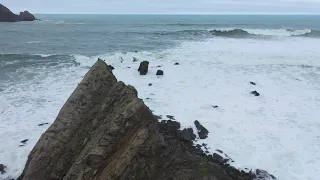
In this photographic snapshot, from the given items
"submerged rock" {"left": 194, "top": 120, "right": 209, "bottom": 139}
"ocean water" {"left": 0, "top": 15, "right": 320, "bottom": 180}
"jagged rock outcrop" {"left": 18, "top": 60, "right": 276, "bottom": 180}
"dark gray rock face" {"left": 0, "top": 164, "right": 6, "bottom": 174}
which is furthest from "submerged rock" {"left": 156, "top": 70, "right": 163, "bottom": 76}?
"dark gray rock face" {"left": 0, "top": 164, "right": 6, "bottom": 174}

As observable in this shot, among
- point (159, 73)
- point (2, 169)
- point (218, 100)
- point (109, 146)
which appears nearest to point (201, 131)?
point (218, 100)

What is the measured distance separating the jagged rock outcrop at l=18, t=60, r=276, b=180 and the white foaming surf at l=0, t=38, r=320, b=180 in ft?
6.89

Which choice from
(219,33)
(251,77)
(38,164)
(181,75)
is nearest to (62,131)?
(38,164)

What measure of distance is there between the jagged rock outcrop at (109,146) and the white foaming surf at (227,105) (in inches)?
82.7

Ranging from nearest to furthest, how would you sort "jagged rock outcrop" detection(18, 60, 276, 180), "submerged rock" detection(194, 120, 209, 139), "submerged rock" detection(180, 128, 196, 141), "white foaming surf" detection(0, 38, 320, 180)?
1. "jagged rock outcrop" detection(18, 60, 276, 180)
2. "white foaming surf" detection(0, 38, 320, 180)
3. "submerged rock" detection(180, 128, 196, 141)
4. "submerged rock" detection(194, 120, 209, 139)

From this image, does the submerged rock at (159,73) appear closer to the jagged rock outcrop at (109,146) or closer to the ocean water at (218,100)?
the ocean water at (218,100)

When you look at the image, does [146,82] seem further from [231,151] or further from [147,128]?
[147,128]

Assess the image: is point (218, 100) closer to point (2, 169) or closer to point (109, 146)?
point (109, 146)

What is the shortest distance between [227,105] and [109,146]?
10.0 meters

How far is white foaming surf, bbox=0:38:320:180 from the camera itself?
1197 cm

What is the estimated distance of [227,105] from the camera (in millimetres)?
16969
